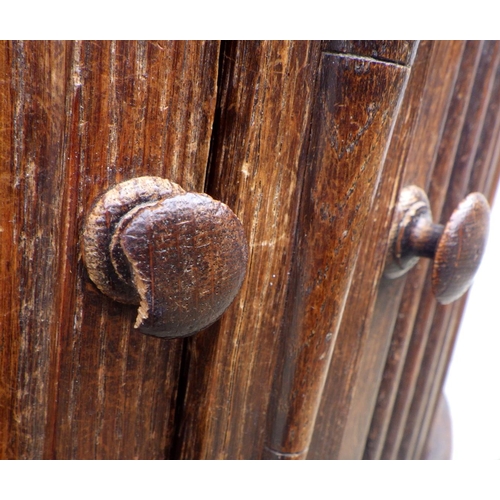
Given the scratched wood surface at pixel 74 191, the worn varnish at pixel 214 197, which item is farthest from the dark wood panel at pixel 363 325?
the scratched wood surface at pixel 74 191

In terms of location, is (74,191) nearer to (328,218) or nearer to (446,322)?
(328,218)

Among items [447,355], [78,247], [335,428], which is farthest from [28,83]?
[447,355]

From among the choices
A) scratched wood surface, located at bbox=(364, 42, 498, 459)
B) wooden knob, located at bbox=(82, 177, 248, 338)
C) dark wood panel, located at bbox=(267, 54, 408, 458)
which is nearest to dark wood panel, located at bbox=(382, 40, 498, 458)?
scratched wood surface, located at bbox=(364, 42, 498, 459)

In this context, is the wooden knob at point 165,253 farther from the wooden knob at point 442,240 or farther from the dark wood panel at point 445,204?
the dark wood panel at point 445,204

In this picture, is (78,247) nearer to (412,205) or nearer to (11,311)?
(11,311)

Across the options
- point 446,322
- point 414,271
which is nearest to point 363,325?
point 414,271

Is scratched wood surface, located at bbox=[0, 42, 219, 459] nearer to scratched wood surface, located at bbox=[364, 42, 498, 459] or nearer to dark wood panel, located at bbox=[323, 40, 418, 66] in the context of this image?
dark wood panel, located at bbox=[323, 40, 418, 66]
